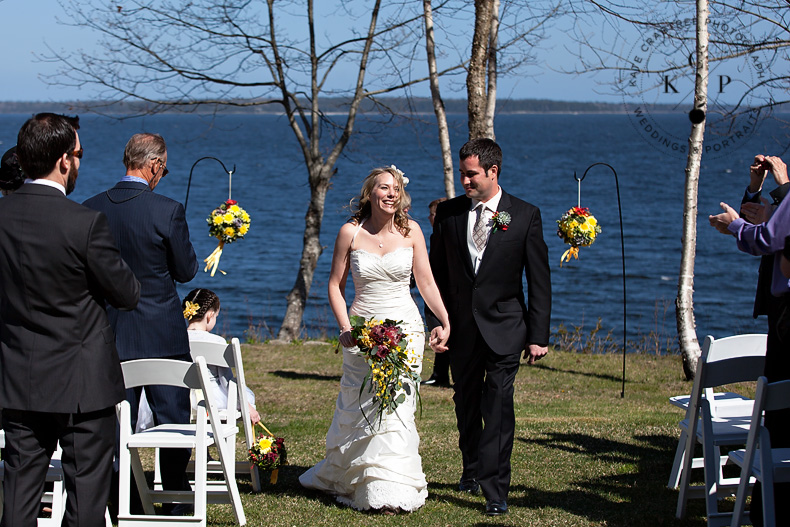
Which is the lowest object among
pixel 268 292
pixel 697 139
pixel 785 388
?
pixel 268 292

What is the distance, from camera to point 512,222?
20.0ft

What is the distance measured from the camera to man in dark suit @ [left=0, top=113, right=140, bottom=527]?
13.5 ft

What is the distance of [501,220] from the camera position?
602cm

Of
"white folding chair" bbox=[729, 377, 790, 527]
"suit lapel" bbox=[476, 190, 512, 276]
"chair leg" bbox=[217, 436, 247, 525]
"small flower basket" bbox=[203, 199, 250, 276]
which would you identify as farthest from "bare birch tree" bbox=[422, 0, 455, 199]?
"white folding chair" bbox=[729, 377, 790, 527]

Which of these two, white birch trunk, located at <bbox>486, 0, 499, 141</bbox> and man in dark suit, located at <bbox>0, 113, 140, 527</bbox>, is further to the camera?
white birch trunk, located at <bbox>486, 0, 499, 141</bbox>

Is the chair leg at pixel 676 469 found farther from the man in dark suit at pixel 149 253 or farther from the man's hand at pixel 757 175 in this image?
the man in dark suit at pixel 149 253

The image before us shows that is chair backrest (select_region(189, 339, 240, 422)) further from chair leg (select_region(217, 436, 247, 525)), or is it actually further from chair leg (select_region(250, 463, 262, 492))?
chair leg (select_region(250, 463, 262, 492))

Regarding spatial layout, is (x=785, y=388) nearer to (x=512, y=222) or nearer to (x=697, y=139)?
(x=512, y=222)

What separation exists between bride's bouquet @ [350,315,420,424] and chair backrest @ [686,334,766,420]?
1.83m

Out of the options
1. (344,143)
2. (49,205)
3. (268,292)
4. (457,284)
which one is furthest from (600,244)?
(49,205)

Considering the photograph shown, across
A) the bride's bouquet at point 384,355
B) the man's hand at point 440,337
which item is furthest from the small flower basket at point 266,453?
the man's hand at point 440,337

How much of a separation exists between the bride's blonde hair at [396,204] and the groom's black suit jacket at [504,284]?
256 mm

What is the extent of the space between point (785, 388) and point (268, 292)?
76.3ft

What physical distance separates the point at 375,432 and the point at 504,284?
134 centimetres
